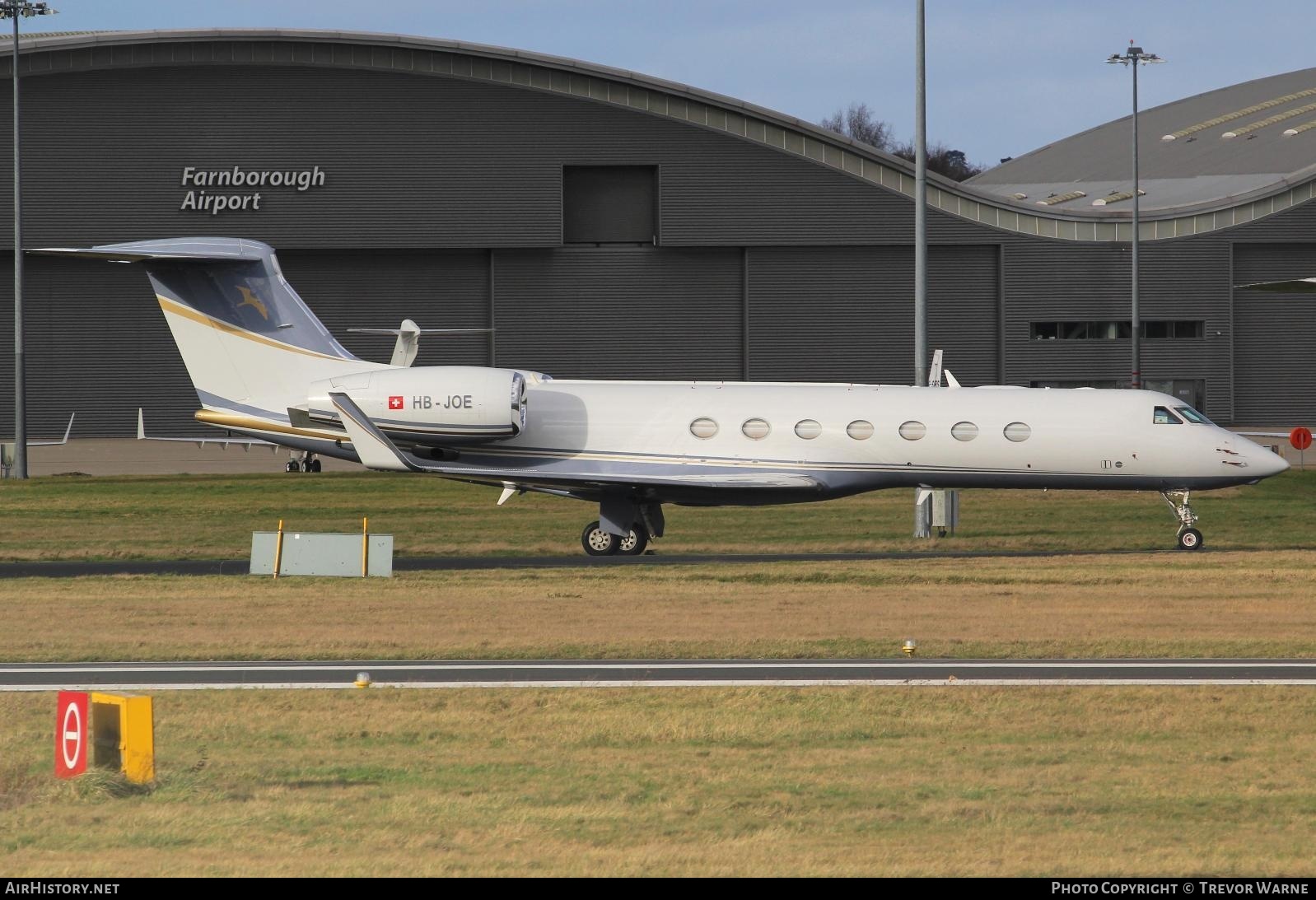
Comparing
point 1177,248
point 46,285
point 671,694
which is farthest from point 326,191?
point 671,694

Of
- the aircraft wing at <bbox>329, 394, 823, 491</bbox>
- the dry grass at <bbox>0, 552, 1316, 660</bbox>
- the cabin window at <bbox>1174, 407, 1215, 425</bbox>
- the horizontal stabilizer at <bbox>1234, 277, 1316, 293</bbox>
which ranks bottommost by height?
the dry grass at <bbox>0, 552, 1316, 660</bbox>

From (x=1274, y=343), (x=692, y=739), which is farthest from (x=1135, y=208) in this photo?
(x=692, y=739)

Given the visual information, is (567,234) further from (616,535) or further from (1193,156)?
(616,535)

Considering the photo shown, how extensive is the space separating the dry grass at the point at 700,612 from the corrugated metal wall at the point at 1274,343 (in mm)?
43504

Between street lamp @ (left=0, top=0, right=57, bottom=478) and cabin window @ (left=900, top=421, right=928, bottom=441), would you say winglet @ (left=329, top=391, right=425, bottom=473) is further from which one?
street lamp @ (left=0, top=0, right=57, bottom=478)

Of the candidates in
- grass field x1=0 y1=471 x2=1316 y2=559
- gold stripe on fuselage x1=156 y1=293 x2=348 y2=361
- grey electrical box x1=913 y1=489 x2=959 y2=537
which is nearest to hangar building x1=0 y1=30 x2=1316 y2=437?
grass field x1=0 y1=471 x2=1316 y2=559

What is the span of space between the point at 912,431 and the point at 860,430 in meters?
0.83

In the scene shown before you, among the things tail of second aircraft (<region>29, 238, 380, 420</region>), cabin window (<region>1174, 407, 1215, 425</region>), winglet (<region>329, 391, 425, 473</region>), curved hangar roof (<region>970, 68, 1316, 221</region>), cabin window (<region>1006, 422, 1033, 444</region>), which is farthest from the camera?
curved hangar roof (<region>970, 68, 1316, 221</region>)

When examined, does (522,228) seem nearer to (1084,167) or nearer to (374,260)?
(374,260)

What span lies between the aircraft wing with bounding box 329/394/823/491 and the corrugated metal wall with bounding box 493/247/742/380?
1471 inches

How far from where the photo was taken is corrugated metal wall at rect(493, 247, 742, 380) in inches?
2500

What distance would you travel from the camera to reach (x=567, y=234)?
6372 centimetres

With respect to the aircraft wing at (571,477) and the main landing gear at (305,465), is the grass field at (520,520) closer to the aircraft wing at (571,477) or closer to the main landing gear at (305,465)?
the aircraft wing at (571,477)

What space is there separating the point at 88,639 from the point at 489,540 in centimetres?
1269
